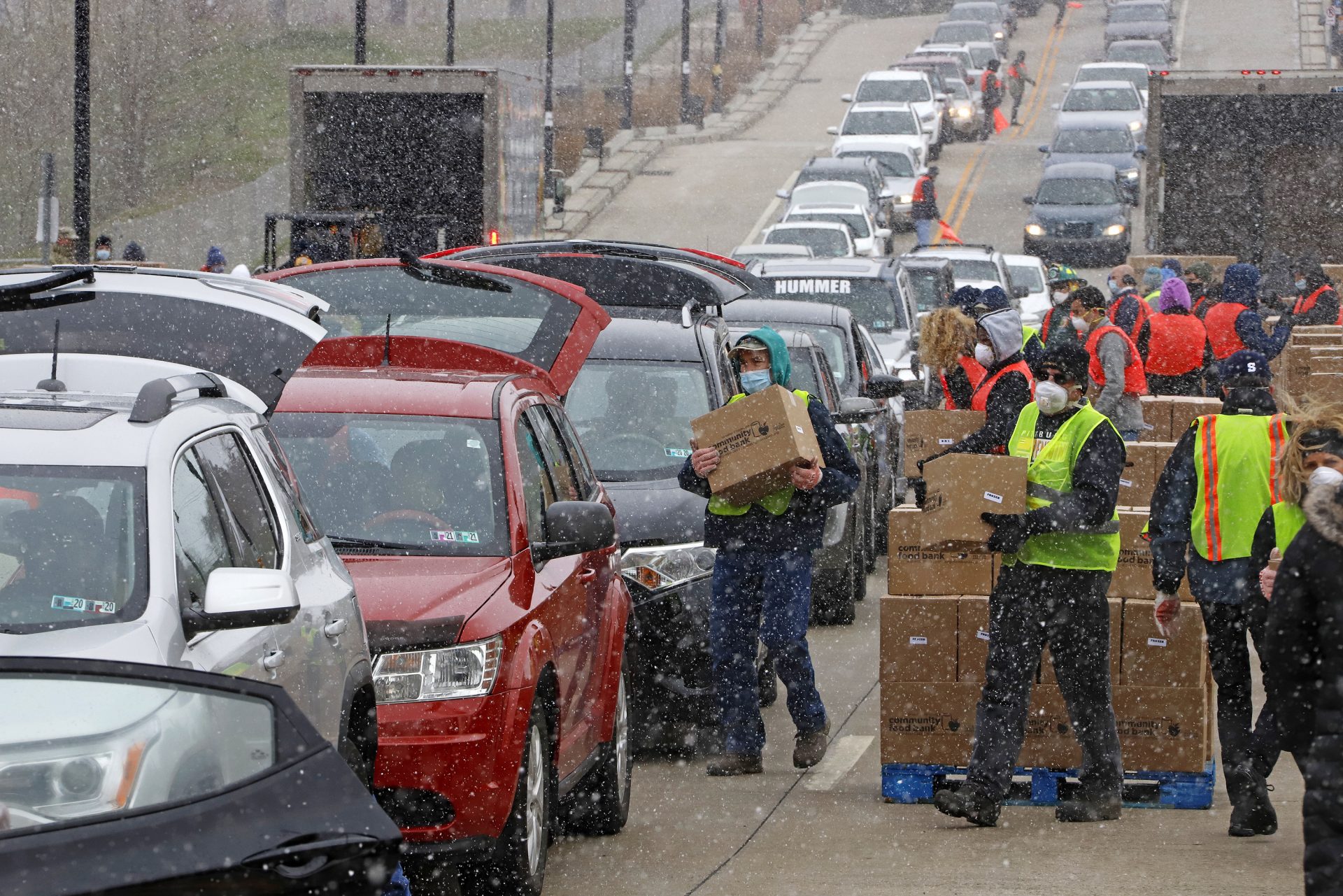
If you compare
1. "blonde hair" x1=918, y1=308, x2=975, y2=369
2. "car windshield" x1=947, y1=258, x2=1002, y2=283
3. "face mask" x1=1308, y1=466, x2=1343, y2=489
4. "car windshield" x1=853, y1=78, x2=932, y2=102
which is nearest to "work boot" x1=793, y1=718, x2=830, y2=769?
"face mask" x1=1308, y1=466, x2=1343, y2=489

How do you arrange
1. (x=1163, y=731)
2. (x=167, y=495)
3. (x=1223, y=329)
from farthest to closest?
(x=1223, y=329) < (x=1163, y=731) < (x=167, y=495)

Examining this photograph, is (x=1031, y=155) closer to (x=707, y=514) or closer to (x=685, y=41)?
(x=685, y=41)

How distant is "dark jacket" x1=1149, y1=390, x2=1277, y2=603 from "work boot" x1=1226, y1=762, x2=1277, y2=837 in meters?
0.63

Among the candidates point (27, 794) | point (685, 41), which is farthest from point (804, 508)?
point (685, 41)

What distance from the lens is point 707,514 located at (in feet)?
28.3

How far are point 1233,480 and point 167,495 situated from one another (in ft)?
14.2

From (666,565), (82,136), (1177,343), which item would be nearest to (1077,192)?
(82,136)

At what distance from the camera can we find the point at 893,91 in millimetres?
48656

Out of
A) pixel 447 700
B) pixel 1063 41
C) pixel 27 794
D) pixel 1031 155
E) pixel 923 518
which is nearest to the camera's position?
pixel 27 794

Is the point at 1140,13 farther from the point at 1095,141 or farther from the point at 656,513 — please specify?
the point at 656,513

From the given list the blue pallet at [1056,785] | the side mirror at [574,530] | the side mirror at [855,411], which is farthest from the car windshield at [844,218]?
the side mirror at [574,530]

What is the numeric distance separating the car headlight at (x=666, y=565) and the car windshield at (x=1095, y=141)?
A: 1355 inches

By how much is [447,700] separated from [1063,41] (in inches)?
2659

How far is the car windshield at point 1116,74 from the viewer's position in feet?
168
